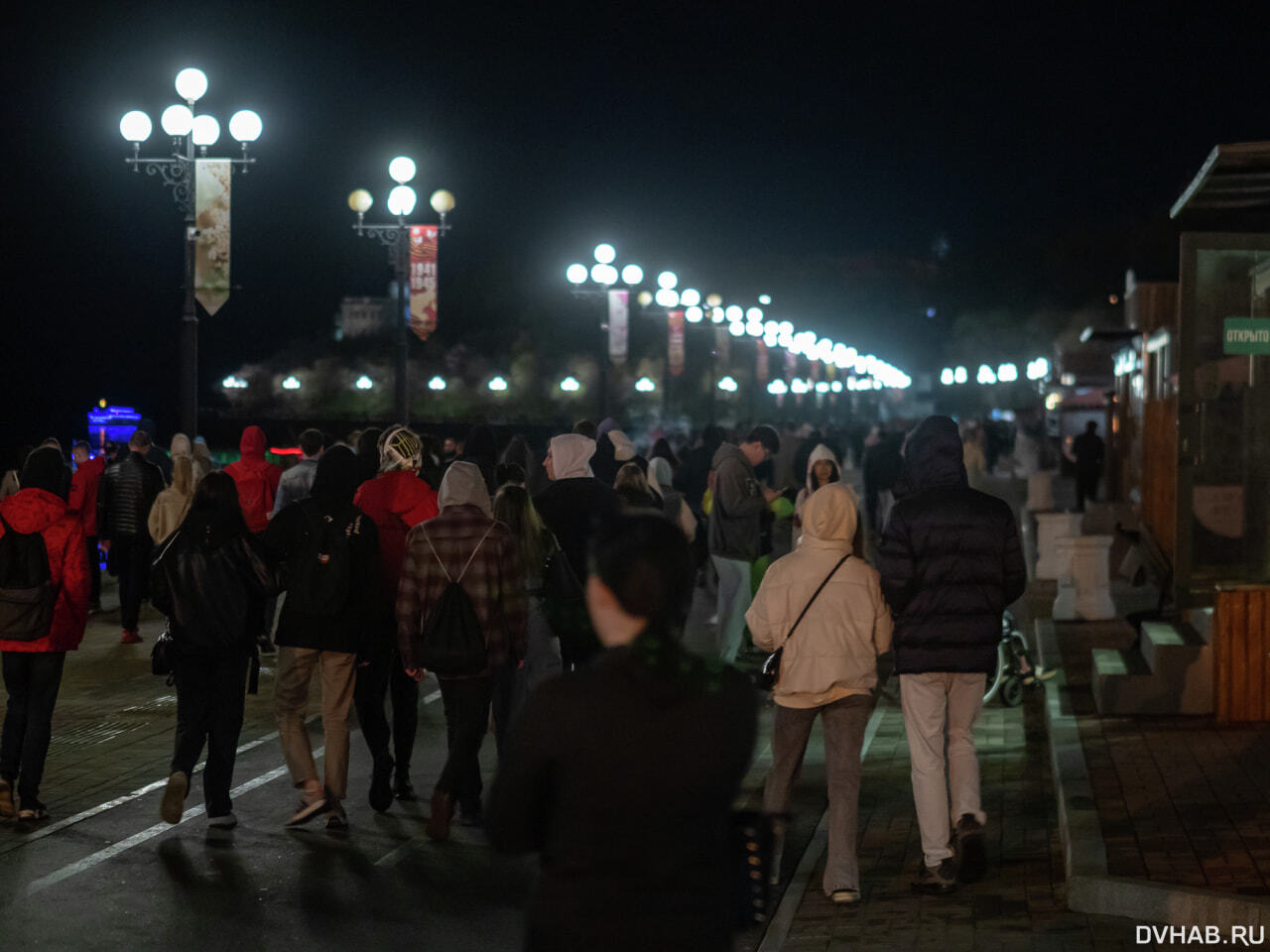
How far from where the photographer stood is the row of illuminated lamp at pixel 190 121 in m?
19.1

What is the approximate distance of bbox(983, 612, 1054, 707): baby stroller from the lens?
37.8 ft

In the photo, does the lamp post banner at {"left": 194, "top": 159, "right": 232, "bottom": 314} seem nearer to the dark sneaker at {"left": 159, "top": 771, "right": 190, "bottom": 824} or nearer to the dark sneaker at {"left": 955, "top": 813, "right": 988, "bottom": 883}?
the dark sneaker at {"left": 159, "top": 771, "right": 190, "bottom": 824}

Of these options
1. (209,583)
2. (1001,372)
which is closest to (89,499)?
(209,583)

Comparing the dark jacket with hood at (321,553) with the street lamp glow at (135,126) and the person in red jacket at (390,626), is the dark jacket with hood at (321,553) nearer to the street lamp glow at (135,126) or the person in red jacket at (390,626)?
the person in red jacket at (390,626)

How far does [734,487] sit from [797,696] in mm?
6559

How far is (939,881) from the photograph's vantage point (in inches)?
266

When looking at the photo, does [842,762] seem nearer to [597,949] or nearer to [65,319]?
[597,949]

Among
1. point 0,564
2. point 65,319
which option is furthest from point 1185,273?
point 65,319

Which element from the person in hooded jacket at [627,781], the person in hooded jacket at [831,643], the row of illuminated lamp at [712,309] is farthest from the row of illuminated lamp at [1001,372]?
the person in hooded jacket at [627,781]

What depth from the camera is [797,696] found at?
6648 mm

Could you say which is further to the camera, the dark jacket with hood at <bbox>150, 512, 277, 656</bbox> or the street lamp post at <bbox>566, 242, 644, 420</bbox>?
the street lamp post at <bbox>566, 242, 644, 420</bbox>

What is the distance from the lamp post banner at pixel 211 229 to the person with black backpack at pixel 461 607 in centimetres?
1224

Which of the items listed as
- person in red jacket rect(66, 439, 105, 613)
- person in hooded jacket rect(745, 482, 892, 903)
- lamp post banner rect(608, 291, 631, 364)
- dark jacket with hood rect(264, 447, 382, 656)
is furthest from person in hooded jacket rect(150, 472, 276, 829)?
lamp post banner rect(608, 291, 631, 364)

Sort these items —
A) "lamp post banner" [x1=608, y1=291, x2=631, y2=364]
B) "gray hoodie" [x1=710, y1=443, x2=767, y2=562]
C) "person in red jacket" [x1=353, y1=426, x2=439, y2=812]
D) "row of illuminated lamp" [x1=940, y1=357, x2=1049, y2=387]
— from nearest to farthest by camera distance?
"person in red jacket" [x1=353, y1=426, x2=439, y2=812], "gray hoodie" [x1=710, y1=443, x2=767, y2=562], "lamp post banner" [x1=608, y1=291, x2=631, y2=364], "row of illuminated lamp" [x1=940, y1=357, x2=1049, y2=387]
